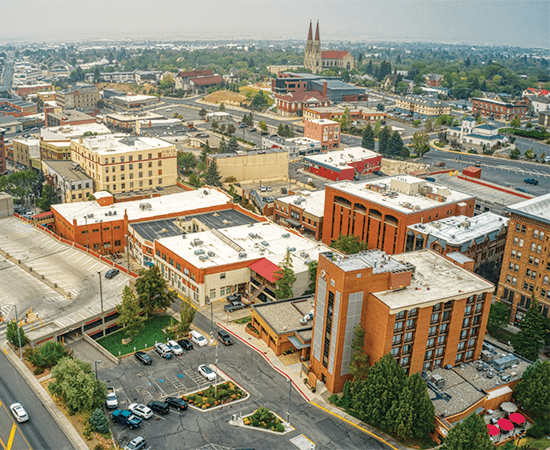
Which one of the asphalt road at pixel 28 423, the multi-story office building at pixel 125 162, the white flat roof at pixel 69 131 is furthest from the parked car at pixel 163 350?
the white flat roof at pixel 69 131

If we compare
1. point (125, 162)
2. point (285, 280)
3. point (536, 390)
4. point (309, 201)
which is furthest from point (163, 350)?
point (125, 162)

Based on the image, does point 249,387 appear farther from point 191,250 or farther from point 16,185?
point 16,185

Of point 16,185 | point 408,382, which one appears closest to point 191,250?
point 408,382

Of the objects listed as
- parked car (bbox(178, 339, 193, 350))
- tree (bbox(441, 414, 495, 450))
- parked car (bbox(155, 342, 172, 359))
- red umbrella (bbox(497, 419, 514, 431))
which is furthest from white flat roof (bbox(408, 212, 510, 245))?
parked car (bbox(155, 342, 172, 359))

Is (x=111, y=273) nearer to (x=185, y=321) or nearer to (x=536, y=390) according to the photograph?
(x=185, y=321)

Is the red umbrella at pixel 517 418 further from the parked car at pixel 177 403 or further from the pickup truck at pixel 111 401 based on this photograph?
the pickup truck at pixel 111 401

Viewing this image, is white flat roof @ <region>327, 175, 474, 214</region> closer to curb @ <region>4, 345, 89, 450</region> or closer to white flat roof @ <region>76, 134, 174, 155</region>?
white flat roof @ <region>76, 134, 174, 155</region>
